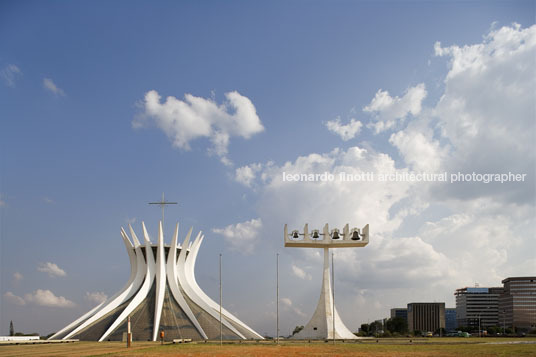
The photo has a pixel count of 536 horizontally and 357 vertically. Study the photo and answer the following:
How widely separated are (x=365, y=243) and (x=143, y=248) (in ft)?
74.5

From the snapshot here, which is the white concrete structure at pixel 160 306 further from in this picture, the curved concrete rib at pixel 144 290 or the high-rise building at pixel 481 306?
the high-rise building at pixel 481 306

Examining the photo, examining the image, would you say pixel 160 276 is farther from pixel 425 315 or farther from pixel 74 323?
pixel 425 315

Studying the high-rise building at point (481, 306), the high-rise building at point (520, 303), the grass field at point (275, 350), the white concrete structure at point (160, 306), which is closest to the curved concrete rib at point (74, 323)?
the white concrete structure at point (160, 306)

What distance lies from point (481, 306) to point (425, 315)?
21186 mm

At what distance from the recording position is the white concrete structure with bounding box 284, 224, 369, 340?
44.9 metres

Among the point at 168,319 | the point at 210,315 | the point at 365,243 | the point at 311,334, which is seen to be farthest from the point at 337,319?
the point at 168,319

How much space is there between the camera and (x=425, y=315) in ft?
514

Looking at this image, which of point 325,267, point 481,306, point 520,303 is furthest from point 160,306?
point 481,306

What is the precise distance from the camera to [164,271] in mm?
48750

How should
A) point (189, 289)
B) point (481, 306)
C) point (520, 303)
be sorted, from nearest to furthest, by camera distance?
point (189, 289)
point (520, 303)
point (481, 306)

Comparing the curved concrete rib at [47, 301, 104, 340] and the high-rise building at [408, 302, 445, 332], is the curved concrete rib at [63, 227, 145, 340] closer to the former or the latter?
the curved concrete rib at [47, 301, 104, 340]

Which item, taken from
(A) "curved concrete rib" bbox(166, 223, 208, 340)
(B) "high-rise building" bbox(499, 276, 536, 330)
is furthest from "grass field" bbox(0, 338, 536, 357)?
(B) "high-rise building" bbox(499, 276, 536, 330)

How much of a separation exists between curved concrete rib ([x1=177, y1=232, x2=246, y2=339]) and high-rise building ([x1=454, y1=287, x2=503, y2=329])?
131 m

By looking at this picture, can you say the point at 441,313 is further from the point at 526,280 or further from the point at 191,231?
the point at 191,231
